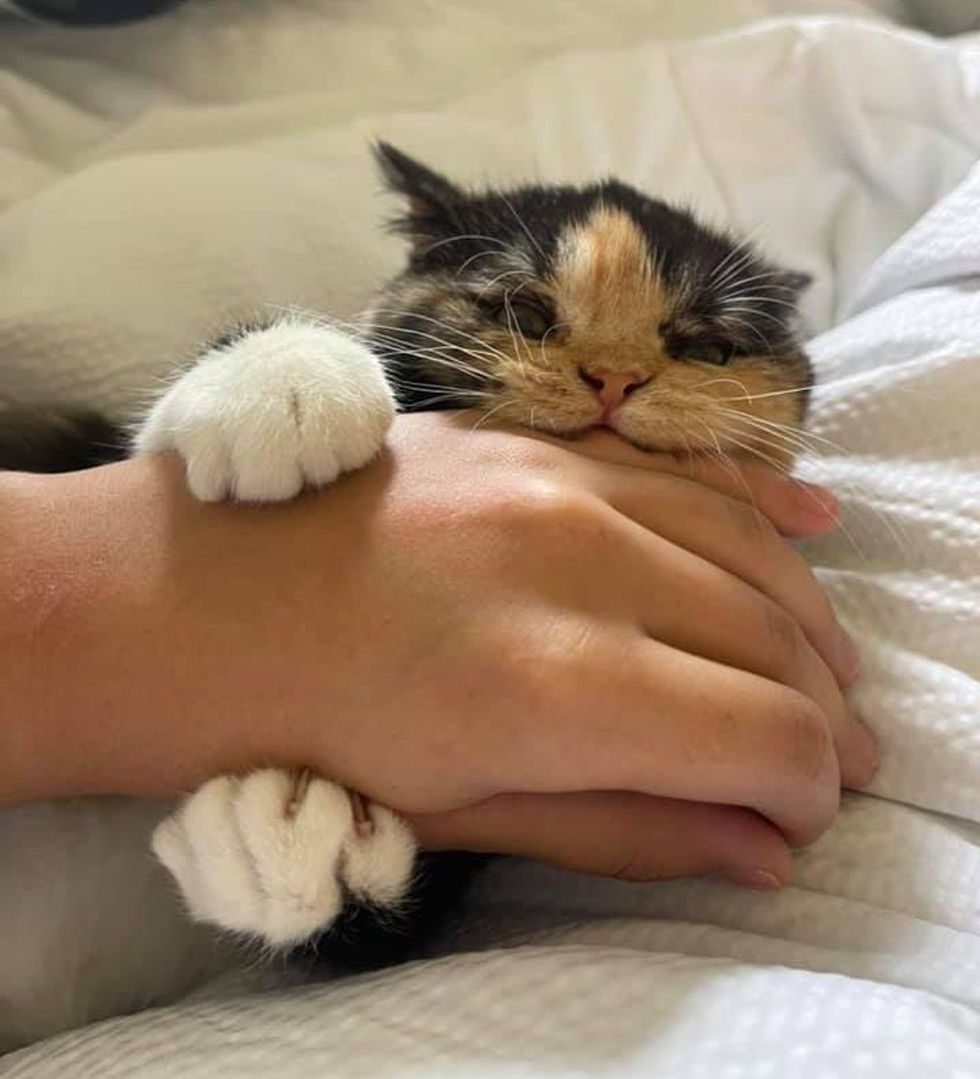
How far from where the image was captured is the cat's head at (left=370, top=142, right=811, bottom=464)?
0.81 metres

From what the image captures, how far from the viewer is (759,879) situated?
684mm

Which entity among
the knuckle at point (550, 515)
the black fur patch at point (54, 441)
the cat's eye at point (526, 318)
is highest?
the cat's eye at point (526, 318)

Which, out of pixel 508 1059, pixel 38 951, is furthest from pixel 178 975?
pixel 508 1059

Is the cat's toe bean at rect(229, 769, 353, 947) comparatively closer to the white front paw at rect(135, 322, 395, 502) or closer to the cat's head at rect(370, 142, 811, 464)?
the white front paw at rect(135, 322, 395, 502)

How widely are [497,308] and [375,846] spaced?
415 millimetres

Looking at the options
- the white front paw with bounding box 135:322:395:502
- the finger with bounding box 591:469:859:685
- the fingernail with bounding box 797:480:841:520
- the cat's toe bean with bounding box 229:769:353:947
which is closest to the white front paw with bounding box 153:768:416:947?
the cat's toe bean with bounding box 229:769:353:947

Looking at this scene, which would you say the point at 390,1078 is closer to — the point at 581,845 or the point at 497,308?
the point at 581,845

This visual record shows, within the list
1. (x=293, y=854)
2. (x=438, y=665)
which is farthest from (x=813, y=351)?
(x=293, y=854)

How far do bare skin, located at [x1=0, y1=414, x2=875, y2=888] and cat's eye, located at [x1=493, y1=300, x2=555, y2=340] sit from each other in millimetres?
120

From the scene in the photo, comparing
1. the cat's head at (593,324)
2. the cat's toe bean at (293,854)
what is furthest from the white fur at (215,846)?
the cat's head at (593,324)

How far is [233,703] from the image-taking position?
0.66 m

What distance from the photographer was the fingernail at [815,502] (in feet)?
2.73

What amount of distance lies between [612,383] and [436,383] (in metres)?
0.14

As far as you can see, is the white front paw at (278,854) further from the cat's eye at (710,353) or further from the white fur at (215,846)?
the cat's eye at (710,353)
